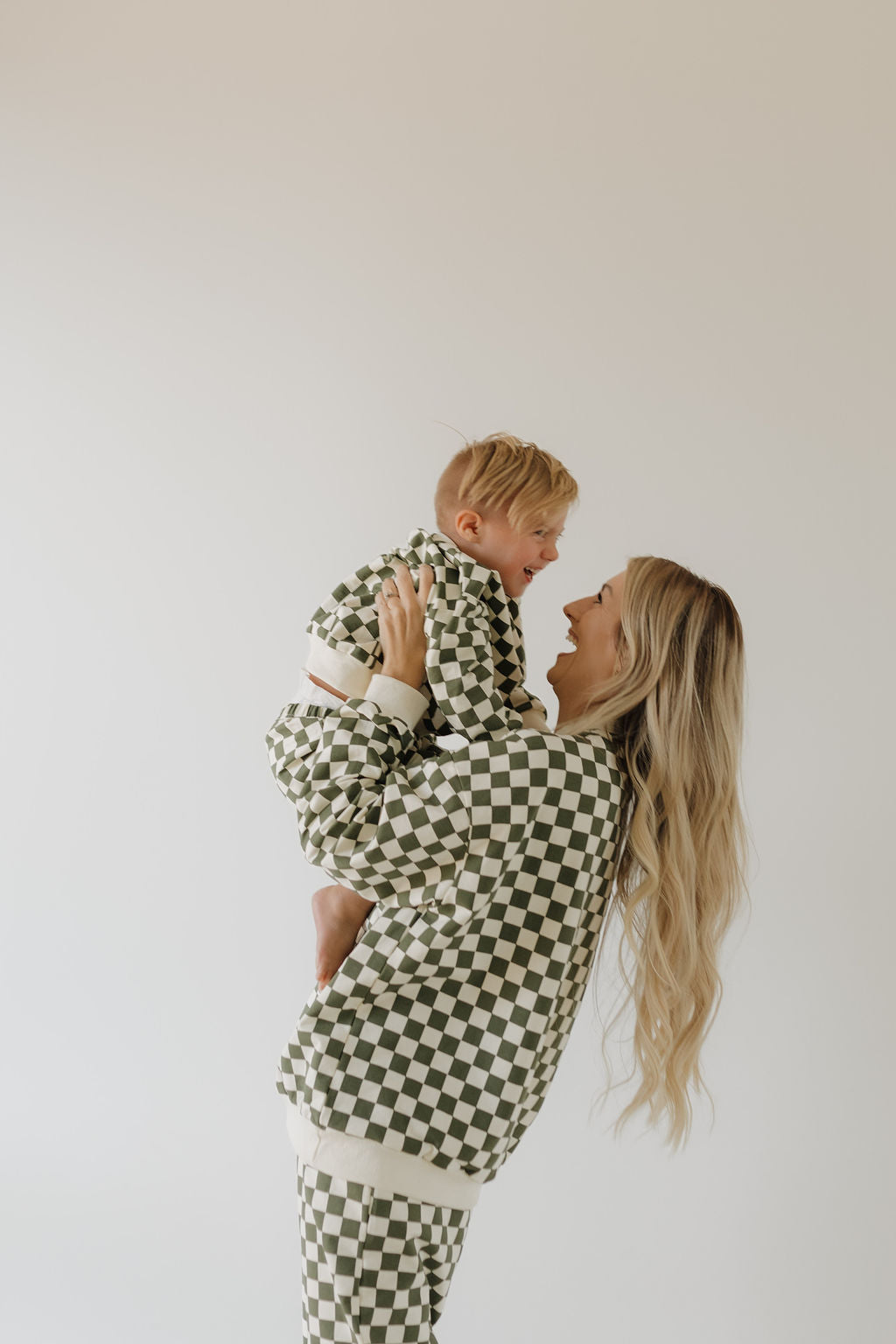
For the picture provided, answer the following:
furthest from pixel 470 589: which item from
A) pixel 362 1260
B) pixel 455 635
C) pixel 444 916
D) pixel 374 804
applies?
pixel 362 1260

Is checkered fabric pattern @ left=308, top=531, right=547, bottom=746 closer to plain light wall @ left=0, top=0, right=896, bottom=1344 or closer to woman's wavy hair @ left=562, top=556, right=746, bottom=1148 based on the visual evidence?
woman's wavy hair @ left=562, top=556, right=746, bottom=1148

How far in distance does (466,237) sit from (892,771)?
146 centimetres

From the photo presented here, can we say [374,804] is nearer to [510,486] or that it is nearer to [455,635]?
[455,635]

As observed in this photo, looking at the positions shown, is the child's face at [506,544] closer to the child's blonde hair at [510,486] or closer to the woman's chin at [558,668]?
the child's blonde hair at [510,486]

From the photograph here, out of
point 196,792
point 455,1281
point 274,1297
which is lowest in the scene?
point 274,1297

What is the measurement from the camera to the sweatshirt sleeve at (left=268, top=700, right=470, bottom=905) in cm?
137

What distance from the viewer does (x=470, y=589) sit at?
4.93ft

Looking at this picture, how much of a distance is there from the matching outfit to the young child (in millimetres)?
75

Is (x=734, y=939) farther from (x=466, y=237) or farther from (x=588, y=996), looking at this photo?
(x=466, y=237)

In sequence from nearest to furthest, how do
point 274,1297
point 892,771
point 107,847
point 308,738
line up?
point 308,738
point 892,771
point 274,1297
point 107,847

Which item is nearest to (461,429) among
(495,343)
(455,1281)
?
(495,343)

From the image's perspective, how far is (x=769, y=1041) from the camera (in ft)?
7.70

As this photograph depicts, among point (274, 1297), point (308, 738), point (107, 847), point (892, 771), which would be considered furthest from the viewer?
point (107, 847)

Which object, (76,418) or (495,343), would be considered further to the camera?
(76,418)
